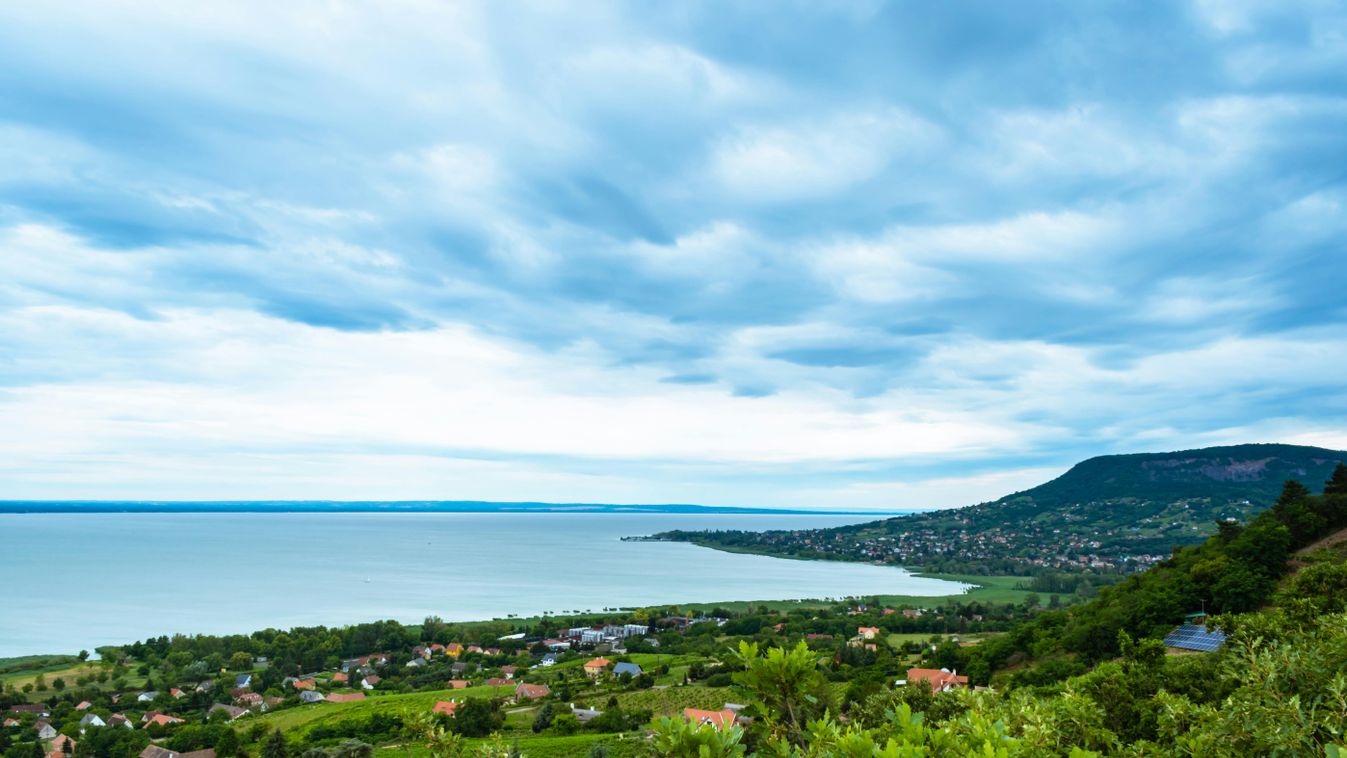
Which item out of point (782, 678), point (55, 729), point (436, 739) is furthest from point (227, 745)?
point (782, 678)

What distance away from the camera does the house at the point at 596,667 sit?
5156 cm

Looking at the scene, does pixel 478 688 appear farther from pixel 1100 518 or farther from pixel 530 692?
pixel 1100 518

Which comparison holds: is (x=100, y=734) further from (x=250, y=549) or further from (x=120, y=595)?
(x=250, y=549)

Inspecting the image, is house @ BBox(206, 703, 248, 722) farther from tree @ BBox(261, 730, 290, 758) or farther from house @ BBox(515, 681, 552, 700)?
house @ BBox(515, 681, 552, 700)

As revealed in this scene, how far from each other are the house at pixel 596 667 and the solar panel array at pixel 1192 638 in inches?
1392

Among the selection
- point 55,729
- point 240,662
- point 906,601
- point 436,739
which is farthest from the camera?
point 906,601

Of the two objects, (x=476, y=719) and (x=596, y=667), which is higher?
→ (x=476, y=719)

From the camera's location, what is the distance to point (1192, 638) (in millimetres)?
30062

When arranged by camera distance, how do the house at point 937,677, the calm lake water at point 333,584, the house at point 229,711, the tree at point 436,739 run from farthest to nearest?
the calm lake water at point 333,584 → the house at point 229,711 → the house at point 937,677 → the tree at point 436,739

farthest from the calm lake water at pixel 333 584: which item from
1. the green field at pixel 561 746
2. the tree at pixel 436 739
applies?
the tree at pixel 436 739

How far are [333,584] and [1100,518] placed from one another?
495ft

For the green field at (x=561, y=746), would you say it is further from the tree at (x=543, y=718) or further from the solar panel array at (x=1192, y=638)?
the solar panel array at (x=1192, y=638)

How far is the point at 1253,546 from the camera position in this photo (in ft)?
114

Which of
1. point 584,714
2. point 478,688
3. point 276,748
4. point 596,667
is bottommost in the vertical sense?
point 478,688
